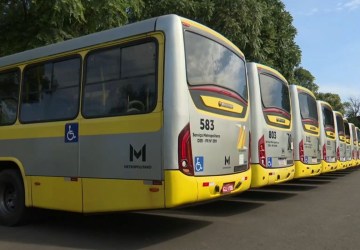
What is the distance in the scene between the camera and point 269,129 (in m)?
10.7

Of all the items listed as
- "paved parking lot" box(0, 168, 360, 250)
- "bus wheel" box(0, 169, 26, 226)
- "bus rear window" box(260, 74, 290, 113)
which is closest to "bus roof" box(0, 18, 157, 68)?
"bus wheel" box(0, 169, 26, 226)

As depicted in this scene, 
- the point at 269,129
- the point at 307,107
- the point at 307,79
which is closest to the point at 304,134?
the point at 307,107

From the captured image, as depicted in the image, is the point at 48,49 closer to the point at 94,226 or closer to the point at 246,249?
the point at 94,226

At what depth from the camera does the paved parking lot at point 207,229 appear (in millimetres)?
7035

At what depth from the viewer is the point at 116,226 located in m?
8.45

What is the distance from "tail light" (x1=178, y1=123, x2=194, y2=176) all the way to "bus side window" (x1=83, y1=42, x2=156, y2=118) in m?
0.58

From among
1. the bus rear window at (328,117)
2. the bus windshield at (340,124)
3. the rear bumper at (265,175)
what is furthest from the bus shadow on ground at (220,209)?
the bus windshield at (340,124)

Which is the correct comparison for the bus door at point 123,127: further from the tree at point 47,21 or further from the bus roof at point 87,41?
the tree at point 47,21

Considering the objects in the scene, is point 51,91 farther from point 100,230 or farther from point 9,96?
point 100,230

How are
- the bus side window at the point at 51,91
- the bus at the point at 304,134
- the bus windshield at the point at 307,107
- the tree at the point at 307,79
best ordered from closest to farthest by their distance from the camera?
the bus side window at the point at 51,91 → the bus at the point at 304,134 → the bus windshield at the point at 307,107 → the tree at the point at 307,79

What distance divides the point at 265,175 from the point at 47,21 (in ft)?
21.3

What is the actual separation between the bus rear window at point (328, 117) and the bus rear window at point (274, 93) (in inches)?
192

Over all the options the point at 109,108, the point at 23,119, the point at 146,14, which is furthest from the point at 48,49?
the point at 146,14

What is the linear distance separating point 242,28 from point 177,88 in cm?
1321
